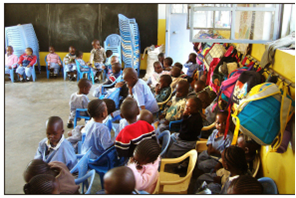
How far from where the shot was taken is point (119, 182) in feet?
5.19

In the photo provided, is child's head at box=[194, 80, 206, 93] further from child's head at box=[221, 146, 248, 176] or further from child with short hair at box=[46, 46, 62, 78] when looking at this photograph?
child with short hair at box=[46, 46, 62, 78]

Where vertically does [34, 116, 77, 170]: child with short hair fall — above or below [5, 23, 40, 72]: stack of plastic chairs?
below

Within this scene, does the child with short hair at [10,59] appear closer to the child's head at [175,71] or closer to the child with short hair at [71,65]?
the child with short hair at [71,65]

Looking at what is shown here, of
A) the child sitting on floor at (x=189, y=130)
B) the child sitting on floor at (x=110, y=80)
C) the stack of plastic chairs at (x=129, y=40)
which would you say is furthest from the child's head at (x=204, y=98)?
the stack of plastic chairs at (x=129, y=40)

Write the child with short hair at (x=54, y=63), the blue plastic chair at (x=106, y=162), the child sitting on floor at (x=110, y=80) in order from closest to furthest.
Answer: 1. the blue plastic chair at (x=106, y=162)
2. the child sitting on floor at (x=110, y=80)
3. the child with short hair at (x=54, y=63)

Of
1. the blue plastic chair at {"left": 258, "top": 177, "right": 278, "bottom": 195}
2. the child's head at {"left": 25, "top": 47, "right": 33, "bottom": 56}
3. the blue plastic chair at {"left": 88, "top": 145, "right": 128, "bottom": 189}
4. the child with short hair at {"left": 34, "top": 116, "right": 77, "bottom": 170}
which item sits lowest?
the blue plastic chair at {"left": 88, "top": 145, "right": 128, "bottom": 189}

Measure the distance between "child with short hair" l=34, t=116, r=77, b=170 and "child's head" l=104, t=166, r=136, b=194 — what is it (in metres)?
0.85

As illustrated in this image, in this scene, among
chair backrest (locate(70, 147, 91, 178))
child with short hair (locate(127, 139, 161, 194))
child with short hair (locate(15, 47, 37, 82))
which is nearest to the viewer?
child with short hair (locate(127, 139, 161, 194))

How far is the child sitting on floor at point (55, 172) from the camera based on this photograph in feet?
5.98

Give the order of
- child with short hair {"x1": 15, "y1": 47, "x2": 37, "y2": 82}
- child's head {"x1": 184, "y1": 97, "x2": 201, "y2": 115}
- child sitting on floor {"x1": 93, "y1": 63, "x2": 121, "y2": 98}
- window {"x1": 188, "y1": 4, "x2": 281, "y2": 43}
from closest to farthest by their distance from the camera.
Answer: window {"x1": 188, "y1": 4, "x2": 281, "y2": 43} → child's head {"x1": 184, "y1": 97, "x2": 201, "y2": 115} → child sitting on floor {"x1": 93, "y1": 63, "x2": 121, "y2": 98} → child with short hair {"x1": 15, "y1": 47, "x2": 37, "y2": 82}

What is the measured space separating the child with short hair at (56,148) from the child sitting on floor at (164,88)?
226 cm

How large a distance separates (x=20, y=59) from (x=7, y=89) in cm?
122

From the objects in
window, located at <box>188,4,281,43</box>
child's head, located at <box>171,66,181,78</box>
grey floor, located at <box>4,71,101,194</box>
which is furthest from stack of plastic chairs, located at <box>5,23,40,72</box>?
window, located at <box>188,4,281,43</box>

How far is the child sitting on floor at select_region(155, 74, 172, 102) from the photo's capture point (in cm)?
442
